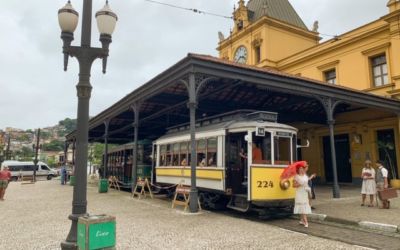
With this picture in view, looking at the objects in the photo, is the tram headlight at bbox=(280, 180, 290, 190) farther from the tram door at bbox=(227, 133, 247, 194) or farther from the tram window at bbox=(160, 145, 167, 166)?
the tram window at bbox=(160, 145, 167, 166)

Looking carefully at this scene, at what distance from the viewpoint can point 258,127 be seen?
30.9 feet

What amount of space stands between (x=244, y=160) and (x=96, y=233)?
6.38m

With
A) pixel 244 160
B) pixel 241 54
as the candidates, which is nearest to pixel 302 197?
pixel 244 160

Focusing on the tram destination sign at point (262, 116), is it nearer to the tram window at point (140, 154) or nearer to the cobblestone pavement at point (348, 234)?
the cobblestone pavement at point (348, 234)

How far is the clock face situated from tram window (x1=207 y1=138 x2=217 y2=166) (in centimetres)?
1889

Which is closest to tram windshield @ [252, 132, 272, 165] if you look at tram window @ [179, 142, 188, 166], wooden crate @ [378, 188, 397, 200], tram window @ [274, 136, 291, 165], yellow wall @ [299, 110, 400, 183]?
tram window @ [274, 136, 291, 165]

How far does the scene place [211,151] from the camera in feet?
35.7

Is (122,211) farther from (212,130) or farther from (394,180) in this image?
(394,180)

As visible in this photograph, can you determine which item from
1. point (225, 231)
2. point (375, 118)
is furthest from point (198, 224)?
point (375, 118)

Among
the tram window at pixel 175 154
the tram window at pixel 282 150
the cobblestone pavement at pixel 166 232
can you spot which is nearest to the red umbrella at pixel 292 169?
the tram window at pixel 282 150

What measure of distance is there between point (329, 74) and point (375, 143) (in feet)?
20.4

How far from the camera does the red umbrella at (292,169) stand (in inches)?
335

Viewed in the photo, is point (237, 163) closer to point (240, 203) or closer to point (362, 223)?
point (240, 203)

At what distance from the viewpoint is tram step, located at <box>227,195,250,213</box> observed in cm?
938
